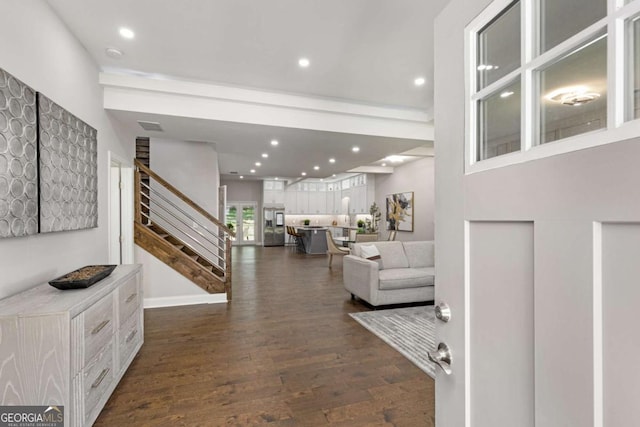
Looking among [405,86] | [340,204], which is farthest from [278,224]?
[405,86]

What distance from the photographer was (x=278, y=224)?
1311 cm

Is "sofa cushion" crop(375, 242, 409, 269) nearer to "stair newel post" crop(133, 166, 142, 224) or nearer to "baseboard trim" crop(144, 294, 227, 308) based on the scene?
"baseboard trim" crop(144, 294, 227, 308)

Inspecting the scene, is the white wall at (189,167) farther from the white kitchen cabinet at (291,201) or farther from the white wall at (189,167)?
the white kitchen cabinet at (291,201)

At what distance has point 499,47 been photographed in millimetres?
763

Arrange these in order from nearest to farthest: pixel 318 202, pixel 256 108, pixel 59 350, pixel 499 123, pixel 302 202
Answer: pixel 499 123 < pixel 59 350 < pixel 256 108 < pixel 302 202 < pixel 318 202

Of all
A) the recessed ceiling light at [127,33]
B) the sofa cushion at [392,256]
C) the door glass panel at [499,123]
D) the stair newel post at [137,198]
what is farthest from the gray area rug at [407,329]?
the recessed ceiling light at [127,33]

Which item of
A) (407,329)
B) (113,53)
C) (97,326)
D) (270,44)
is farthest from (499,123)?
(113,53)

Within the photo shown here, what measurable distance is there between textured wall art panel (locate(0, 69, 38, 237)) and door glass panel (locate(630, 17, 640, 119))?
275 cm

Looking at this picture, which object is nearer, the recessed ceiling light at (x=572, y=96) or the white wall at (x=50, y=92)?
the recessed ceiling light at (x=572, y=96)

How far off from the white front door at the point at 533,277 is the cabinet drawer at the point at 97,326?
2.10 m

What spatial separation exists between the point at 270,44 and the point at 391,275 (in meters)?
3.36

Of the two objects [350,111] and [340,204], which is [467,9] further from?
[340,204]

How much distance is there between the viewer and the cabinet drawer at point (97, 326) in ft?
6.27

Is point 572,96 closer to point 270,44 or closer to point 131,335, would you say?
point 270,44
